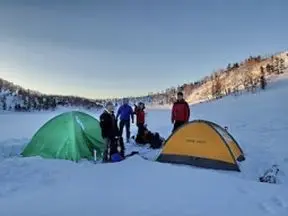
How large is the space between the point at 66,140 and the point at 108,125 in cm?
148

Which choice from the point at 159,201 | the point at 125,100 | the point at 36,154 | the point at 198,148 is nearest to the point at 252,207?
the point at 159,201

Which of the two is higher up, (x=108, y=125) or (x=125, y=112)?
(x=125, y=112)

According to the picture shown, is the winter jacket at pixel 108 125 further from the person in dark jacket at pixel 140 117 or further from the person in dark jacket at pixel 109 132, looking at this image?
the person in dark jacket at pixel 140 117

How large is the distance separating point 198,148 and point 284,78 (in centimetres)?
7412

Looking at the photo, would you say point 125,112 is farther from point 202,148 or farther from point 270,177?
point 270,177

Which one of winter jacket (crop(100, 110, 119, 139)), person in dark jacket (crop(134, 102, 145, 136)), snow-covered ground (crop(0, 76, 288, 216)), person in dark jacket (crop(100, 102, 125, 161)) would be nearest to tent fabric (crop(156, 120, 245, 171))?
snow-covered ground (crop(0, 76, 288, 216))

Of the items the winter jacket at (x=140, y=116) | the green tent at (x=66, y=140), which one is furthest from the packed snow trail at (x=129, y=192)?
the winter jacket at (x=140, y=116)

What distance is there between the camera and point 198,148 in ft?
33.6

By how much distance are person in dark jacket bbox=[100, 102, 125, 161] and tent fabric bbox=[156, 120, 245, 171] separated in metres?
1.26

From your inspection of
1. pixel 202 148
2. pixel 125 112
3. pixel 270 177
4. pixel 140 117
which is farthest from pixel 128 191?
pixel 140 117

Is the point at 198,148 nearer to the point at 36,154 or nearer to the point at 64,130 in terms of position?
the point at 64,130

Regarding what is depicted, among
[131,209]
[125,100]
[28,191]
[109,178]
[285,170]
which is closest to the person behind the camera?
[131,209]

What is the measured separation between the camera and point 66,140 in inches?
440

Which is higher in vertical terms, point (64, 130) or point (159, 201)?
point (64, 130)
